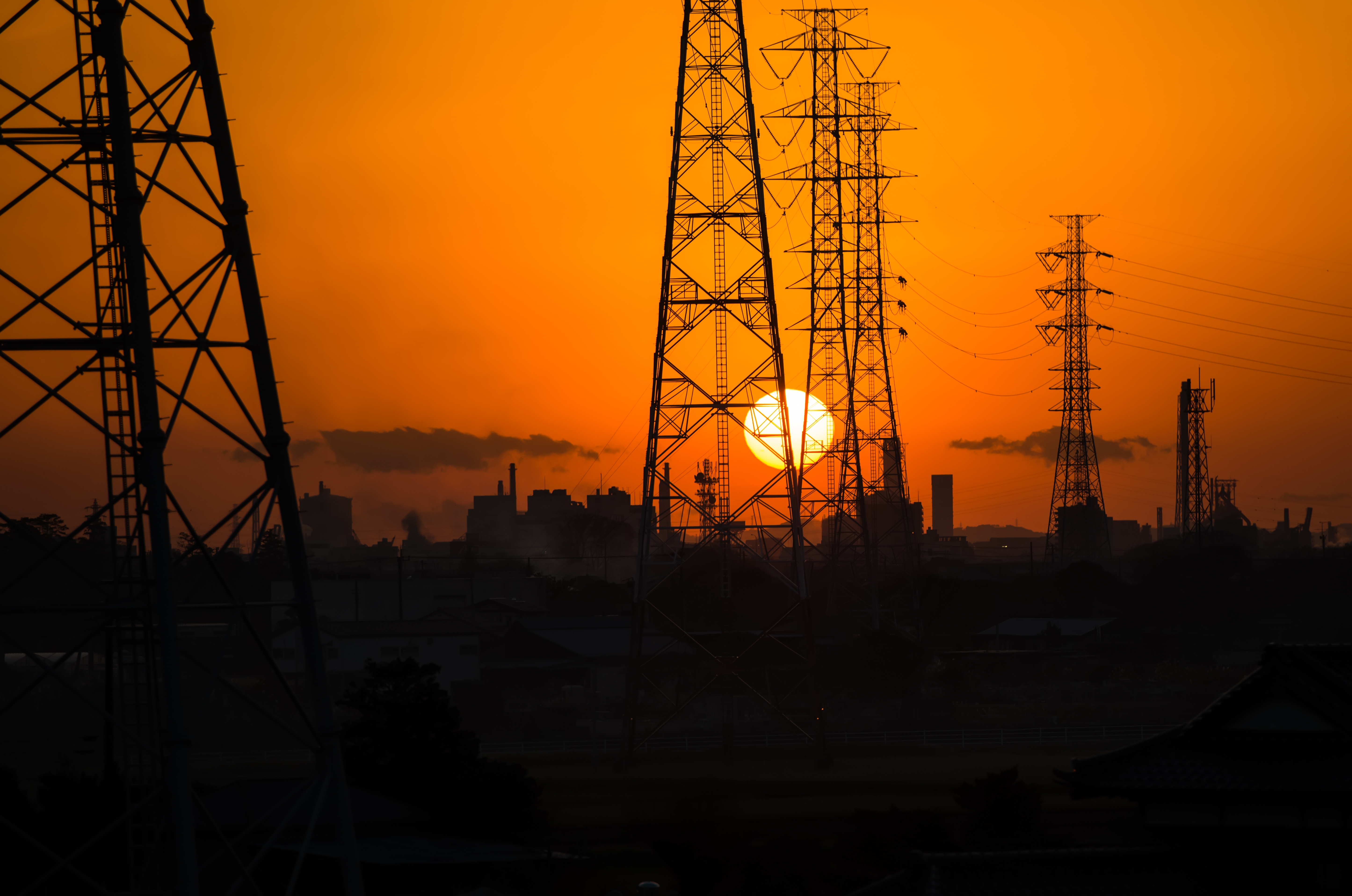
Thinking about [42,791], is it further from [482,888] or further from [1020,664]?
[1020,664]

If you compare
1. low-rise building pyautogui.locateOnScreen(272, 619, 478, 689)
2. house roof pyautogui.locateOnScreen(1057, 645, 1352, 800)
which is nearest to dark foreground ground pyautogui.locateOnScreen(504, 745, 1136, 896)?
house roof pyautogui.locateOnScreen(1057, 645, 1352, 800)

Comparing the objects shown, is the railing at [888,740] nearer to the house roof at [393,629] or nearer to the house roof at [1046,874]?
the house roof at [393,629]

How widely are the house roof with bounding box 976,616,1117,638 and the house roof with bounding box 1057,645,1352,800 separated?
49846 mm

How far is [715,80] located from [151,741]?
2275cm

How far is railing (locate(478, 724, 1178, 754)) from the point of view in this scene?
38.9 metres

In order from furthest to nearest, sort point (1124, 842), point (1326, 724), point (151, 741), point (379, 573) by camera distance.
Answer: point (379, 573) < point (1124, 842) < point (151, 741) < point (1326, 724)

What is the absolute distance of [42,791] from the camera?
2262 cm

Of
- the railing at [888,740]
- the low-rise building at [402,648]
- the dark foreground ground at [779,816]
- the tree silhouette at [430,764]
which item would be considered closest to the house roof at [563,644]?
the low-rise building at [402,648]

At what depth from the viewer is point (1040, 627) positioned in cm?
6481

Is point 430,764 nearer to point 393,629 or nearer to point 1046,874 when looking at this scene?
point 1046,874

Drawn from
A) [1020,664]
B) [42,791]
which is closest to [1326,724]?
[42,791]

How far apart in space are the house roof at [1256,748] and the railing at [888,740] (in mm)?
26034

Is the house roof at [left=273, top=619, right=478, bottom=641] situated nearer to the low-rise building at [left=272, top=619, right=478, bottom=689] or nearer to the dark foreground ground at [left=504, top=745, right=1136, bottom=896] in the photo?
the low-rise building at [left=272, top=619, right=478, bottom=689]

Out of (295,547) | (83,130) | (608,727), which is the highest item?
(83,130)
